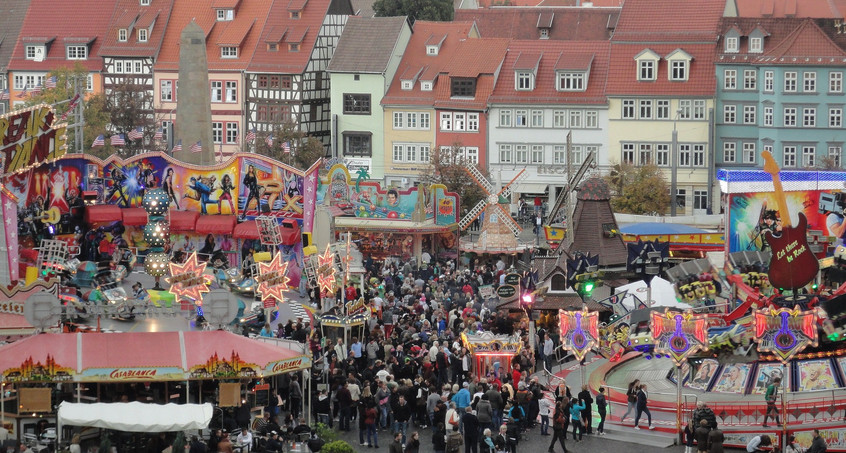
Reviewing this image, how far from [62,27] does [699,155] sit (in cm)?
3891

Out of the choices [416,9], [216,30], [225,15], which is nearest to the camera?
[216,30]

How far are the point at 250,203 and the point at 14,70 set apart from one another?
1727 inches

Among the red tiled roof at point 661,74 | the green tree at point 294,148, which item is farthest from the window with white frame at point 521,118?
the green tree at point 294,148

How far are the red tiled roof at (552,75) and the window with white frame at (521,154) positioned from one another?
2318 mm

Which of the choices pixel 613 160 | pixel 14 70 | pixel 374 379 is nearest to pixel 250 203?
pixel 374 379

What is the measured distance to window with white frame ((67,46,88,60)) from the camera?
10881 cm

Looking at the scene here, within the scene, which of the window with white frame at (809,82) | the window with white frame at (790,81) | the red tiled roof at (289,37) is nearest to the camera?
the window with white frame at (809,82)

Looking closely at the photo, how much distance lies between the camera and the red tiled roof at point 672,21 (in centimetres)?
9262

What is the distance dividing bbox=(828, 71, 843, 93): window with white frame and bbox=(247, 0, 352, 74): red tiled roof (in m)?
28.6

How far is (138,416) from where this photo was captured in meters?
42.8

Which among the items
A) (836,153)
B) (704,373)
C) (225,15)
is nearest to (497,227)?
(836,153)

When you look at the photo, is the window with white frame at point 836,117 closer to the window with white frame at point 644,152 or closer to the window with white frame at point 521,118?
the window with white frame at point 644,152

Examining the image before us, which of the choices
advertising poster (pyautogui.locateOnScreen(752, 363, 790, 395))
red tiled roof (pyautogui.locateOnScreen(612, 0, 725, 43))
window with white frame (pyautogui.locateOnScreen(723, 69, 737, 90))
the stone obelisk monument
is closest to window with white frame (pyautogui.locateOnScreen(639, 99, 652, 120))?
red tiled roof (pyautogui.locateOnScreen(612, 0, 725, 43))

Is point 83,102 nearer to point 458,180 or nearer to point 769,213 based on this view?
point 458,180
